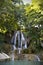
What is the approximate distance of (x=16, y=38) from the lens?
19.8 m

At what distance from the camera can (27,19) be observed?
52.6 ft

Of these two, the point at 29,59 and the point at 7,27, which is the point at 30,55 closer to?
the point at 29,59

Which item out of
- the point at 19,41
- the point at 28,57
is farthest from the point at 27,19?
the point at 19,41

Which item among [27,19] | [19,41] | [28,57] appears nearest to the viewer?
[27,19]

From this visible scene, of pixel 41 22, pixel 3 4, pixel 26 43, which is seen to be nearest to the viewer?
pixel 3 4

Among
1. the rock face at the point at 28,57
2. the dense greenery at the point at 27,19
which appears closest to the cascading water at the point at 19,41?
the dense greenery at the point at 27,19

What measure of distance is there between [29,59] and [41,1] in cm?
437

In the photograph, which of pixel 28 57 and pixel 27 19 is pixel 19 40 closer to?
pixel 28 57

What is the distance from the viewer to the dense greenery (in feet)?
34.2

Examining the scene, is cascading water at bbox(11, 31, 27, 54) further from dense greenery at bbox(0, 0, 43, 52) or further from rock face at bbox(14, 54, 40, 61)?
rock face at bbox(14, 54, 40, 61)

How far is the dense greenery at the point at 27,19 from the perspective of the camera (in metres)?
10.4

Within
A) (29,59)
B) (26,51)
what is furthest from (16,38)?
(29,59)

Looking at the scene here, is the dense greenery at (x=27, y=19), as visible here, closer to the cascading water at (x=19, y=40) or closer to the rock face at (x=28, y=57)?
the cascading water at (x=19, y=40)

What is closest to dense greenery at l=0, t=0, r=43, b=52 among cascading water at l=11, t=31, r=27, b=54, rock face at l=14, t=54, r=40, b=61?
cascading water at l=11, t=31, r=27, b=54
